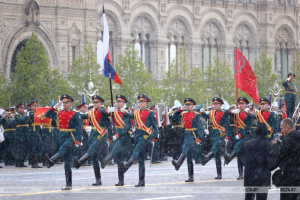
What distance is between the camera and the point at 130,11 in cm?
5044

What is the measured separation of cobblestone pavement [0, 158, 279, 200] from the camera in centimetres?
1608

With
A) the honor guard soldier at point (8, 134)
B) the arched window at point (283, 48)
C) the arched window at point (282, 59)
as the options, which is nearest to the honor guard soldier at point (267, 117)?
the honor guard soldier at point (8, 134)

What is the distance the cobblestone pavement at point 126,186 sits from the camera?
52.7ft

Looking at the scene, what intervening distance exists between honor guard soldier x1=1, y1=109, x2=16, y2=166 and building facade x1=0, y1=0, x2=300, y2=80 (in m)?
16.1

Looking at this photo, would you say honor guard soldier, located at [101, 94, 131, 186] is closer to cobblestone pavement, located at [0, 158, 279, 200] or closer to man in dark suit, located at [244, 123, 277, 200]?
cobblestone pavement, located at [0, 158, 279, 200]

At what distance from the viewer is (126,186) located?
17.9 meters

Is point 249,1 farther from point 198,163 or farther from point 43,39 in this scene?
point 198,163

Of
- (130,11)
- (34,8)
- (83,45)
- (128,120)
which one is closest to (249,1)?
(130,11)

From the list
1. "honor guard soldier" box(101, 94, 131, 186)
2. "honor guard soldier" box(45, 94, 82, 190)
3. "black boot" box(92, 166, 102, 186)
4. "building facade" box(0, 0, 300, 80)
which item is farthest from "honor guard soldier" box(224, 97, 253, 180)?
"building facade" box(0, 0, 300, 80)

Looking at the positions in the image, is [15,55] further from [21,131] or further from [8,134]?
[21,131]

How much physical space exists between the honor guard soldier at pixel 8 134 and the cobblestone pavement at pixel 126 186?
162 inches

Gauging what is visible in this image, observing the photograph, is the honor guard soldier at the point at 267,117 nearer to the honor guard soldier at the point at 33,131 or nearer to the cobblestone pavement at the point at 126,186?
the cobblestone pavement at the point at 126,186

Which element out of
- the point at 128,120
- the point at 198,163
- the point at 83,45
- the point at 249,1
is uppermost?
the point at 249,1

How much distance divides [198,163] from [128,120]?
33.6 feet
